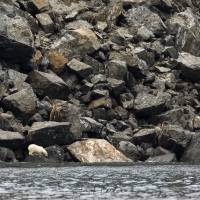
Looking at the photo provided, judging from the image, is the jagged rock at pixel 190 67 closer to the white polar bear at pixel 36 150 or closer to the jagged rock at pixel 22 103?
the jagged rock at pixel 22 103

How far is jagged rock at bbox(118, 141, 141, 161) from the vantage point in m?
44.0

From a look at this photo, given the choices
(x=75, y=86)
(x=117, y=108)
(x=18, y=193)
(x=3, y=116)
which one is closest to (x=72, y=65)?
(x=75, y=86)

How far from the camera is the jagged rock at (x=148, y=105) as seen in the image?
52312 mm

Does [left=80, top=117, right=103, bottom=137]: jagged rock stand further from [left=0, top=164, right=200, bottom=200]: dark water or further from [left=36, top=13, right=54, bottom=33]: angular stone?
[left=36, top=13, right=54, bottom=33]: angular stone

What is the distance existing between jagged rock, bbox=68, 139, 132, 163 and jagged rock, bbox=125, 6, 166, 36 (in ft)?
107

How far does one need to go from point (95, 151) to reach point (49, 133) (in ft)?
14.5

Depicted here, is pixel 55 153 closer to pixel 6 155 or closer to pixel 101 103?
pixel 6 155

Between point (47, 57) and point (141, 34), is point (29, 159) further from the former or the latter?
point (141, 34)

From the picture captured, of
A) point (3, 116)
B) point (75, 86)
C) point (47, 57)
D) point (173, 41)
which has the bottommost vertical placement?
point (3, 116)

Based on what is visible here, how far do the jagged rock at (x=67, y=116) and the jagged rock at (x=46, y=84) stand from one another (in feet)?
14.7

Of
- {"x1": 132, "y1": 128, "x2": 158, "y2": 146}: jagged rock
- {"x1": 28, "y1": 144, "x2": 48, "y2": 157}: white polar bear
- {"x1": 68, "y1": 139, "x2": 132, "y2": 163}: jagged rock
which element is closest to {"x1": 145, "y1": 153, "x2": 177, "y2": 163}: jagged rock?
{"x1": 68, "y1": 139, "x2": 132, "y2": 163}: jagged rock

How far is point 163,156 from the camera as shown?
43406 millimetres

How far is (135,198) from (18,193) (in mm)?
5225

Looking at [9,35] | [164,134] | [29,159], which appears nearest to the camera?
[29,159]
